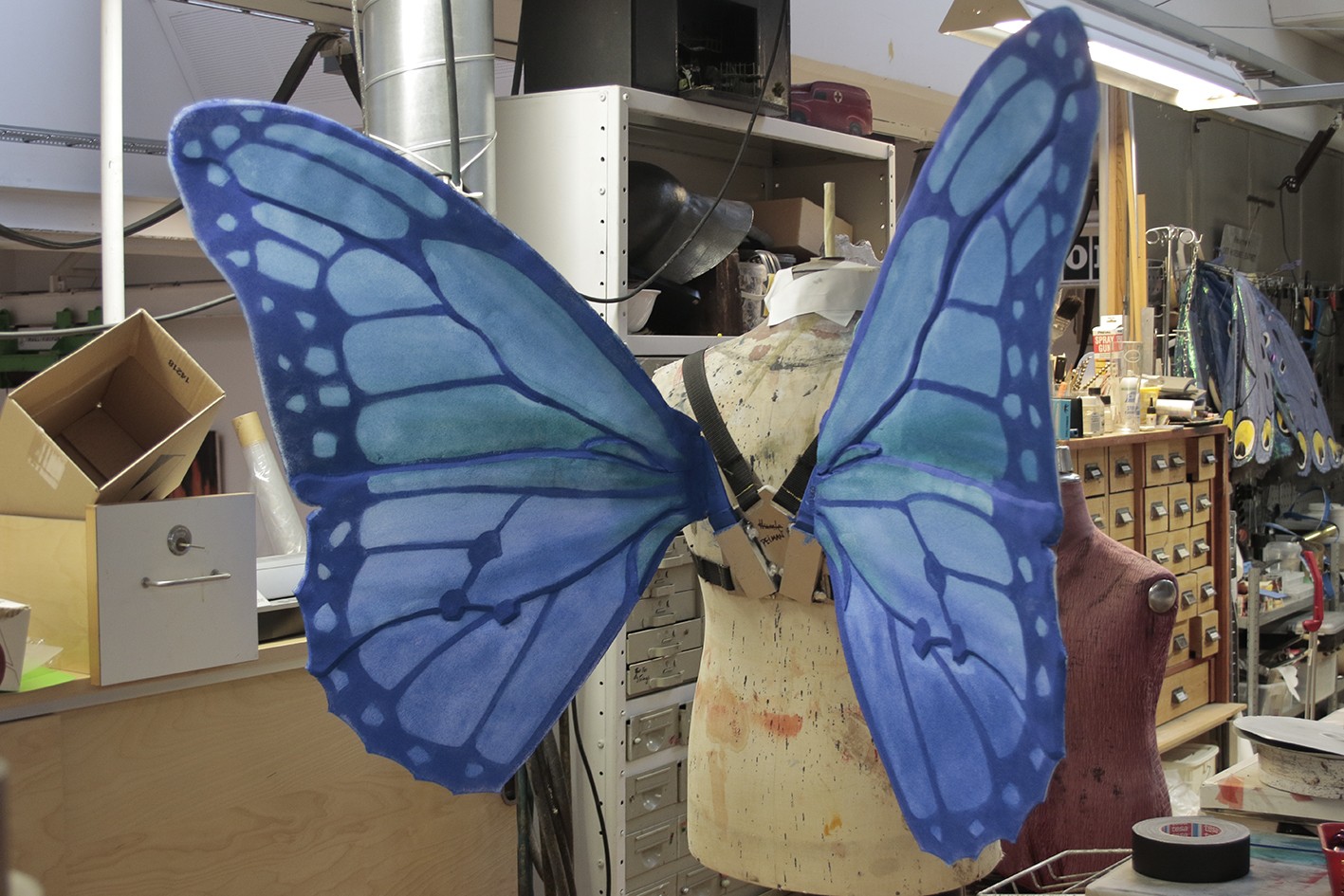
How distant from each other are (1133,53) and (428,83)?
1.65 meters

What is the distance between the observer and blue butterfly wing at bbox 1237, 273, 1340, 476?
194 inches

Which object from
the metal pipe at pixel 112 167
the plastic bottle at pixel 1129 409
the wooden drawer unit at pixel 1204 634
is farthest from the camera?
the wooden drawer unit at pixel 1204 634

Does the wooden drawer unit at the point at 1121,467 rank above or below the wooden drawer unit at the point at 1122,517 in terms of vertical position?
above

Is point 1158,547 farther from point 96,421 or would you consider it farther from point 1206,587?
point 96,421

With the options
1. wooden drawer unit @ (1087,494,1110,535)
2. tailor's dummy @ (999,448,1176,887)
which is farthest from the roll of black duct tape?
wooden drawer unit @ (1087,494,1110,535)

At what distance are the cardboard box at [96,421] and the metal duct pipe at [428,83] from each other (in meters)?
0.55

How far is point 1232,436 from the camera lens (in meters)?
4.54

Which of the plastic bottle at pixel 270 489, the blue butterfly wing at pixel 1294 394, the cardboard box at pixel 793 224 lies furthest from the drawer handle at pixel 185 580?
the blue butterfly wing at pixel 1294 394

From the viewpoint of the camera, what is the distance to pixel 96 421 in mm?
2230

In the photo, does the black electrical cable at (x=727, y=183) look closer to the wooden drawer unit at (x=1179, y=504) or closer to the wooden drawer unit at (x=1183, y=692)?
the wooden drawer unit at (x=1179, y=504)

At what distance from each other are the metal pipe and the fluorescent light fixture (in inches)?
63.4

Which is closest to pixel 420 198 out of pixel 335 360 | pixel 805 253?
pixel 335 360

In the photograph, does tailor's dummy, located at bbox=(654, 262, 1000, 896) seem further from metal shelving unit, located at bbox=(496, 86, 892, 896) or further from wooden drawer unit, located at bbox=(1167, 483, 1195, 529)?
wooden drawer unit, located at bbox=(1167, 483, 1195, 529)

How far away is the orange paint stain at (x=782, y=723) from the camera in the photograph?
4.68 feet
